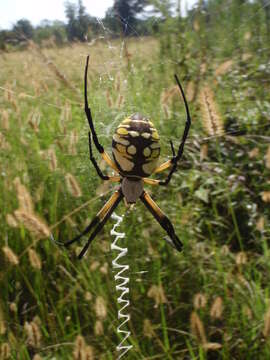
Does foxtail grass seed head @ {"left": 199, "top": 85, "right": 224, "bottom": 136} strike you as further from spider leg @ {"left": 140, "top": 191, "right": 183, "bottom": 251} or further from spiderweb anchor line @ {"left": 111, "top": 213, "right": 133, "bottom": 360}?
spiderweb anchor line @ {"left": 111, "top": 213, "right": 133, "bottom": 360}

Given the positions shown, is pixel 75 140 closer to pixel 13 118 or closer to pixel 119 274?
pixel 119 274

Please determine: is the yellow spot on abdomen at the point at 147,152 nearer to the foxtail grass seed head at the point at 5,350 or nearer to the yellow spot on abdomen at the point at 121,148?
the yellow spot on abdomen at the point at 121,148

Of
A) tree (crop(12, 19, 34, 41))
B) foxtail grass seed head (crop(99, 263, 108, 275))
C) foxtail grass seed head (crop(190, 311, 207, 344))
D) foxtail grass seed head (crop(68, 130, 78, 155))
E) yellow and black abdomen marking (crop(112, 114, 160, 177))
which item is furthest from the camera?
tree (crop(12, 19, 34, 41))

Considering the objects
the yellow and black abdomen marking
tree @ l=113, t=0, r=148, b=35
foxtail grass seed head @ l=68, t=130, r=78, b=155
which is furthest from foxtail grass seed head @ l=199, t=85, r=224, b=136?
foxtail grass seed head @ l=68, t=130, r=78, b=155

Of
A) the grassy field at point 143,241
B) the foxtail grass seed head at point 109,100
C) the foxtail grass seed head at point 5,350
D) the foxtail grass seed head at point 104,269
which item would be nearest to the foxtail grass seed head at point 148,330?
the grassy field at point 143,241

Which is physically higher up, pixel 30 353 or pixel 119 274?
pixel 119 274

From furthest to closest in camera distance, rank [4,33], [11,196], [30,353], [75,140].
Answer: [4,33]
[11,196]
[75,140]
[30,353]

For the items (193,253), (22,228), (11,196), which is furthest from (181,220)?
(11,196)

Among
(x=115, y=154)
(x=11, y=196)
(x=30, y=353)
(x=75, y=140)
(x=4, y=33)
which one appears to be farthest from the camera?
(x=4, y=33)
